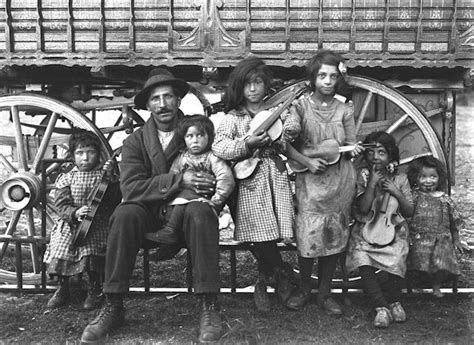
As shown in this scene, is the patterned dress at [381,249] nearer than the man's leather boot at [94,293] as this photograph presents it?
Yes

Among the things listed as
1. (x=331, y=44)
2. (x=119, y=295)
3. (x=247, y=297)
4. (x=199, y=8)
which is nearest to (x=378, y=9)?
(x=331, y=44)

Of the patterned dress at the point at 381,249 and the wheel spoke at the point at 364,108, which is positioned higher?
the wheel spoke at the point at 364,108

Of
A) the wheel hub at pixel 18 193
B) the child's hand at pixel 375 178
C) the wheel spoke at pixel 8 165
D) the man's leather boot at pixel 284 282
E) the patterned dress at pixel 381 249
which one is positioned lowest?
the man's leather boot at pixel 284 282

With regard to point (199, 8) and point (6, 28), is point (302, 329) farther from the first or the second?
point (6, 28)

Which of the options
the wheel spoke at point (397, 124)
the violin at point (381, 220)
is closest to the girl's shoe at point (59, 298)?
the violin at point (381, 220)

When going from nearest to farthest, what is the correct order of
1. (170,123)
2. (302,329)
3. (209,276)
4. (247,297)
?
1. (209,276)
2. (302,329)
3. (170,123)
4. (247,297)

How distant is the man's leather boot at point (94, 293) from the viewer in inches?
161

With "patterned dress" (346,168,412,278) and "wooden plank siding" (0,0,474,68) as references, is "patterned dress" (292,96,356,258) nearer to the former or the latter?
"patterned dress" (346,168,412,278)

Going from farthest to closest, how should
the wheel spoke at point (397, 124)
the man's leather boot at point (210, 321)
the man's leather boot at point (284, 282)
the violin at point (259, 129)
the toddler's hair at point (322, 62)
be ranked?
the wheel spoke at point (397, 124) < the man's leather boot at point (284, 282) < the toddler's hair at point (322, 62) < the violin at point (259, 129) < the man's leather boot at point (210, 321)

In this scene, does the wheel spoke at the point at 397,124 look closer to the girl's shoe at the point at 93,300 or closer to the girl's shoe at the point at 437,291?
the girl's shoe at the point at 437,291

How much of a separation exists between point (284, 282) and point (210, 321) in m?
0.75

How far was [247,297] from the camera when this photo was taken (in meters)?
4.30

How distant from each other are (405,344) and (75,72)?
345 cm

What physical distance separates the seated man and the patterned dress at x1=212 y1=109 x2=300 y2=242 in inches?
10.4
